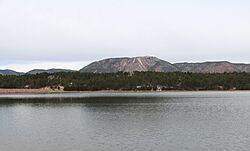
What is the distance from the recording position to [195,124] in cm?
5462

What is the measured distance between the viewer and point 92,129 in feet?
168

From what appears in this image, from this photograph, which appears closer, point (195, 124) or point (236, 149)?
point (236, 149)

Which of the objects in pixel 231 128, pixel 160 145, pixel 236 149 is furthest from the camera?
pixel 231 128

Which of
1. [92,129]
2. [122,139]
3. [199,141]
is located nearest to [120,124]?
[92,129]

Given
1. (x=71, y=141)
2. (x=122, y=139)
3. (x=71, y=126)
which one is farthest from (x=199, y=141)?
(x=71, y=126)

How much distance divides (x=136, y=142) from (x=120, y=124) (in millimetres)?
16200

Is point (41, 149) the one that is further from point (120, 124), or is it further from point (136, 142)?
point (120, 124)

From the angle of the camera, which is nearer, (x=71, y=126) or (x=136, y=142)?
(x=136, y=142)

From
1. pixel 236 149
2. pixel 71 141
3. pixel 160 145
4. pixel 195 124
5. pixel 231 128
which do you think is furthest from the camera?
pixel 195 124

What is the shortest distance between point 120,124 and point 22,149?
21.1 meters

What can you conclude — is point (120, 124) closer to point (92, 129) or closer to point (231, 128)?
point (92, 129)

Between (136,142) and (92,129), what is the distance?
12353 mm

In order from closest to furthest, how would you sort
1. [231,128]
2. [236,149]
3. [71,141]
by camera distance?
[236,149], [71,141], [231,128]

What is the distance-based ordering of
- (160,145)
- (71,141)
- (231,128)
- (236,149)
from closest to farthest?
(236,149), (160,145), (71,141), (231,128)
